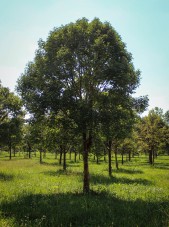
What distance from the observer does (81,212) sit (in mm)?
11289

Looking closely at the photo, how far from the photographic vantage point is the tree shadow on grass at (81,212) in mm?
9844

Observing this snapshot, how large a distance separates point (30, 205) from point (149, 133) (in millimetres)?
45890

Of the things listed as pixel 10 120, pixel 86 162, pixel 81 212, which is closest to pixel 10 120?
pixel 10 120

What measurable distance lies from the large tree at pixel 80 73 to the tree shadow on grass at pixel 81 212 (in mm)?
4208

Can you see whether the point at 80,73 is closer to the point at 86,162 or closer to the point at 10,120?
the point at 86,162

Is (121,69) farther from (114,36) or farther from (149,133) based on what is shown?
(149,133)

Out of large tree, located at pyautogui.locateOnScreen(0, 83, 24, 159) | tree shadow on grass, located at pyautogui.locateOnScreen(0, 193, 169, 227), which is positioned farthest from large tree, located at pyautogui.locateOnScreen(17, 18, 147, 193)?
large tree, located at pyautogui.locateOnScreen(0, 83, 24, 159)

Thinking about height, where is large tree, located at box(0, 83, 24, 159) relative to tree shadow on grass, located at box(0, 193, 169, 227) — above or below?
above

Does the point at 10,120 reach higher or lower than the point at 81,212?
higher

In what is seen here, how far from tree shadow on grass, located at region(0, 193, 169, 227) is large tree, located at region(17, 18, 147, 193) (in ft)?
13.8

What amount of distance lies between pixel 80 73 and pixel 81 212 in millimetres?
9921

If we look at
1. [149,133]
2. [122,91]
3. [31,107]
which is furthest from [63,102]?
[149,133]

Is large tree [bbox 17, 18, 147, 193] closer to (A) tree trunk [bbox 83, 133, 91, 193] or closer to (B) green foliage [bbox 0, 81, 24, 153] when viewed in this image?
(A) tree trunk [bbox 83, 133, 91, 193]

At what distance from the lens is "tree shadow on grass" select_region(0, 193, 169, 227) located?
9.84 meters
